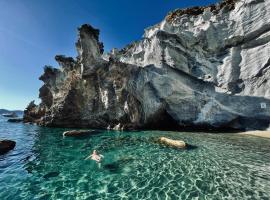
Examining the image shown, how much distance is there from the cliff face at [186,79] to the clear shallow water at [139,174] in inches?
655

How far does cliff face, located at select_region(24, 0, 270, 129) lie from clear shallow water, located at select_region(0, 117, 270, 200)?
16.6 m

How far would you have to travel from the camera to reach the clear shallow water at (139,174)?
32.0 feet

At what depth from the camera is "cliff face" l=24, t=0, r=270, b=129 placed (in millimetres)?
33656

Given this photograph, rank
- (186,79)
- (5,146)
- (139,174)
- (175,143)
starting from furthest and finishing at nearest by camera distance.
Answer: (186,79)
(175,143)
(5,146)
(139,174)

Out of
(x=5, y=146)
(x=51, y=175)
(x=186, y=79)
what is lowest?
(x=51, y=175)

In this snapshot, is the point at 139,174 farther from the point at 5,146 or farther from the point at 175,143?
the point at 5,146

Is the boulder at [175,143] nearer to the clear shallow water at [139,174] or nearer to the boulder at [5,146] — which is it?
the clear shallow water at [139,174]

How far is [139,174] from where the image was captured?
12.2m

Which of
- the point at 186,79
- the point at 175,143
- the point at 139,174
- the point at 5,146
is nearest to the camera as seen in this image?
the point at 139,174

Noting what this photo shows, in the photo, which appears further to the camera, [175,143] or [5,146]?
[175,143]

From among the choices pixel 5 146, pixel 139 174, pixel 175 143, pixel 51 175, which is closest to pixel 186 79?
pixel 175 143

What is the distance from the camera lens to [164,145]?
20297mm

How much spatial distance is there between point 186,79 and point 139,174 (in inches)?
1101

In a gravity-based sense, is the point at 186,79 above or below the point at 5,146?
above
